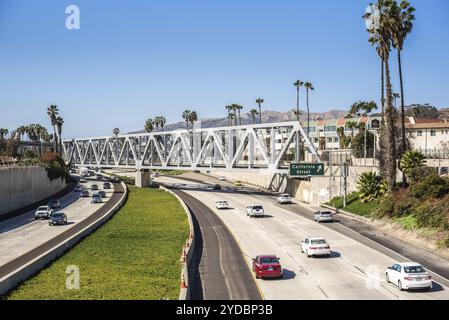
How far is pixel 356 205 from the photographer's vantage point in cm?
6794

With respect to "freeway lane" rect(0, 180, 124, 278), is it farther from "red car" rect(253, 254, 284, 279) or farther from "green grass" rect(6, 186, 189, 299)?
"red car" rect(253, 254, 284, 279)

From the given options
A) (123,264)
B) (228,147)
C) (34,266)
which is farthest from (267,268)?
(228,147)

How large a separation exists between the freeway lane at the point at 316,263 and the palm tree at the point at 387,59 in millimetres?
11288

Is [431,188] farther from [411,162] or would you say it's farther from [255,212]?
[255,212]

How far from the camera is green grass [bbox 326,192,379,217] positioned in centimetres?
6297

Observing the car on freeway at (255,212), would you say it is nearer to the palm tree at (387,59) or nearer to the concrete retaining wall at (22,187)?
the palm tree at (387,59)

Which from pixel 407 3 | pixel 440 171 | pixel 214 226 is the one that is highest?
pixel 407 3

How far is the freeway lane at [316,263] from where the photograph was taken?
28.1 m

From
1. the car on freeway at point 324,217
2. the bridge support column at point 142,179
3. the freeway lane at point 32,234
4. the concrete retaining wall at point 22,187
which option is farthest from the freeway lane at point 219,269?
the bridge support column at point 142,179

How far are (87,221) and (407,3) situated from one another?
44.8 meters

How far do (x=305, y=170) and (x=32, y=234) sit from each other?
40.7 metres

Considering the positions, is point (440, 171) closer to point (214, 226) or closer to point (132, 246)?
point (214, 226)
